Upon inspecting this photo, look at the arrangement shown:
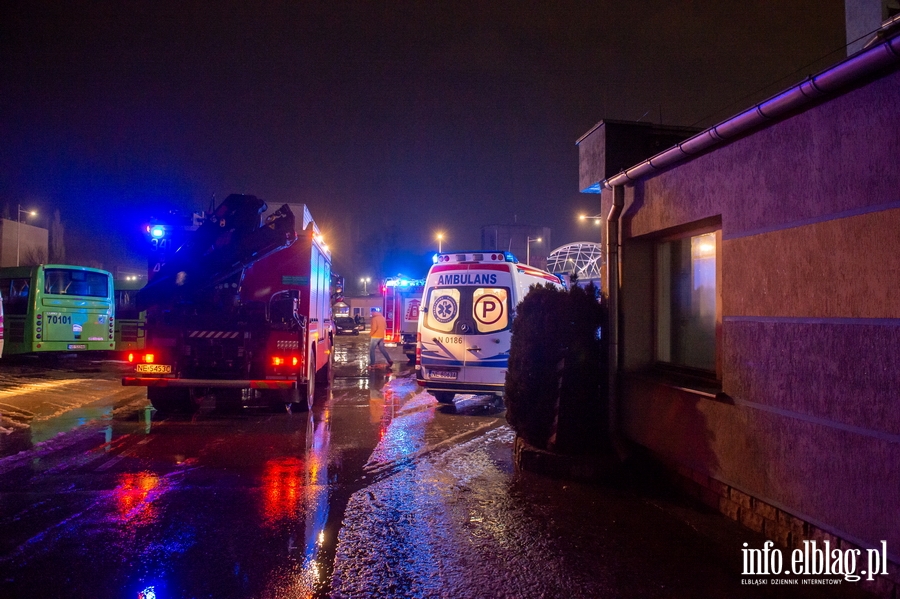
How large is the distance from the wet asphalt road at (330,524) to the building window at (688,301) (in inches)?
56.4

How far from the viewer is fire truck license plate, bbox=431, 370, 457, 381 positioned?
31.4ft

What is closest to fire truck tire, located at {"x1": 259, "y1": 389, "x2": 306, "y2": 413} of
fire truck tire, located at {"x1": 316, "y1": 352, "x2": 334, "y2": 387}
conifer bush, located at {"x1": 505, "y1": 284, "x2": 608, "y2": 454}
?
fire truck tire, located at {"x1": 316, "y1": 352, "x2": 334, "y2": 387}

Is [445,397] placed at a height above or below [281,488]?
above

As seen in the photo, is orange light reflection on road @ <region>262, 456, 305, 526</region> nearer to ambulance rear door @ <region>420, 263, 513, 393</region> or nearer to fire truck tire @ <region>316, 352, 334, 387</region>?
ambulance rear door @ <region>420, 263, 513, 393</region>

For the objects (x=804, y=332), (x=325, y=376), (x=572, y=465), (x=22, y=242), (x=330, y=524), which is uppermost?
(x=22, y=242)

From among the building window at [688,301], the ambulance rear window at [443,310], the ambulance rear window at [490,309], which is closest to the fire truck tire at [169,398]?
the ambulance rear window at [443,310]

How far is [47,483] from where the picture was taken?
5.44 metres

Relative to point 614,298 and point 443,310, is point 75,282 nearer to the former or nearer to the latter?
point 443,310

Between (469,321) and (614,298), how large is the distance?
3.60 m

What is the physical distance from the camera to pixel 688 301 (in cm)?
595

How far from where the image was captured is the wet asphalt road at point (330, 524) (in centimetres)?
352

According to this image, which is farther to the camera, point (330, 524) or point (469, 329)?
point (469, 329)

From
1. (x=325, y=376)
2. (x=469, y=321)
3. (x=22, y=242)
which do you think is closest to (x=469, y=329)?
(x=469, y=321)

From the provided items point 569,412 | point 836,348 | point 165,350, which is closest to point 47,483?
point 165,350
